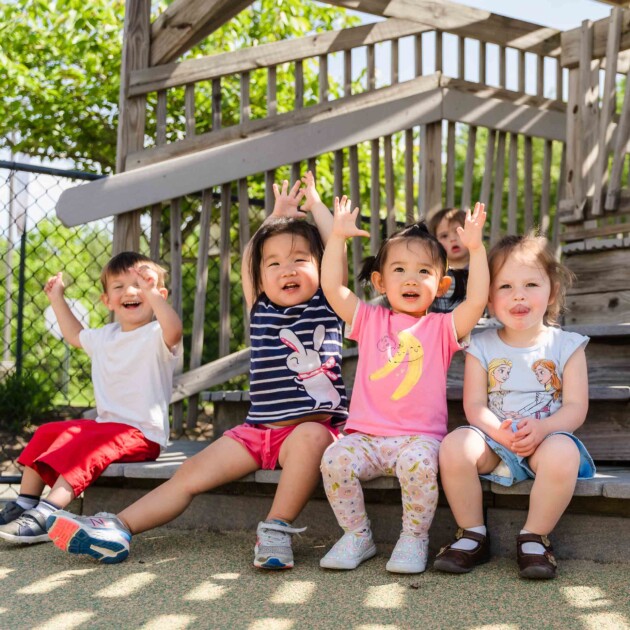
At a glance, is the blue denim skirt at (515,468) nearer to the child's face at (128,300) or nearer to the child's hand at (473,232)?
the child's hand at (473,232)

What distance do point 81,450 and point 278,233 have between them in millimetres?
984

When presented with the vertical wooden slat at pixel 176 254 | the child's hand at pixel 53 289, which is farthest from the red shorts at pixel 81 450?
the vertical wooden slat at pixel 176 254

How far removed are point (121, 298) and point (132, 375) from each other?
0.99 ft

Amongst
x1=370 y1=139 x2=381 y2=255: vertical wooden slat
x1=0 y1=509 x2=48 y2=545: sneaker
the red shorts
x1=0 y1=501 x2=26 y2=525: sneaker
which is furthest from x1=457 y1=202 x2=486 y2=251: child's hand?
x1=370 y1=139 x2=381 y2=255: vertical wooden slat

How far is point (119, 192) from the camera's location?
12.2 ft

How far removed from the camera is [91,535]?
243cm

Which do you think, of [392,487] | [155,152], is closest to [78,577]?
[392,487]

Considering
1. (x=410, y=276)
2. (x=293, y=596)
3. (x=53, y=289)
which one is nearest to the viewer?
(x=293, y=596)

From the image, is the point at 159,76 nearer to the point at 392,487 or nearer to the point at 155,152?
the point at 155,152

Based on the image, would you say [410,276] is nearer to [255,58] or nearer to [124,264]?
[124,264]

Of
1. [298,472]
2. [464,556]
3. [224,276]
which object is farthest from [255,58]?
[464,556]

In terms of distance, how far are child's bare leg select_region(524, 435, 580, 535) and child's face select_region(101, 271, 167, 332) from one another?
5.29 feet

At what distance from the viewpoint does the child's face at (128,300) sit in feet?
10.5

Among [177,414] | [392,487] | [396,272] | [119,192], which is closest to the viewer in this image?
[392,487]
